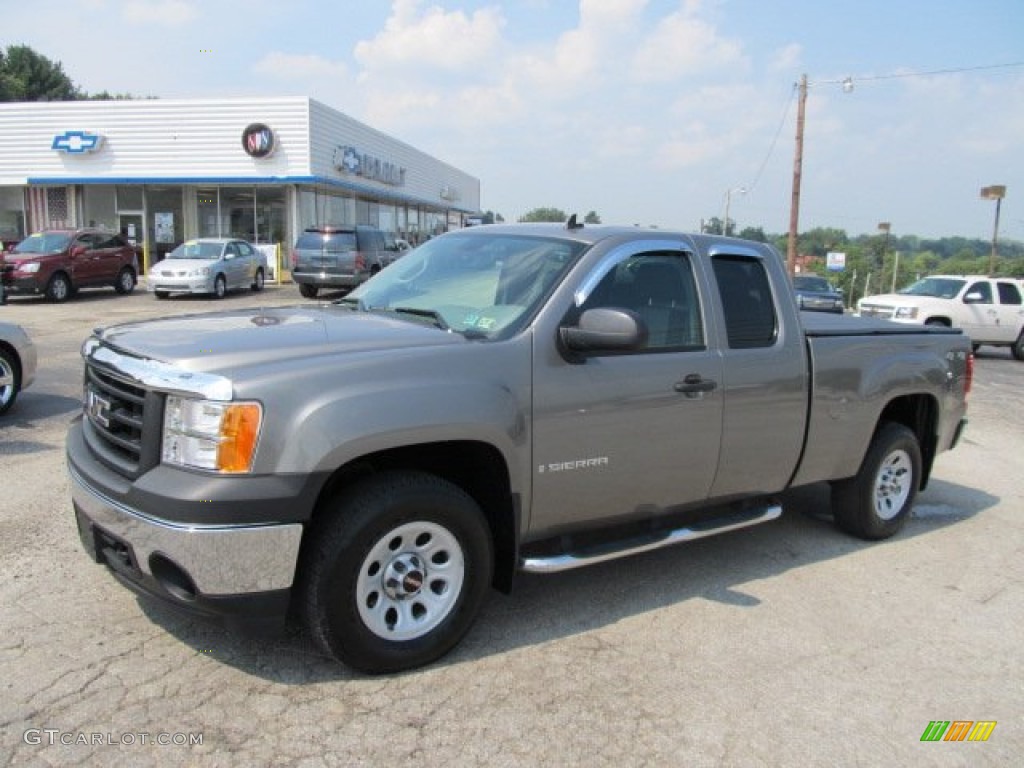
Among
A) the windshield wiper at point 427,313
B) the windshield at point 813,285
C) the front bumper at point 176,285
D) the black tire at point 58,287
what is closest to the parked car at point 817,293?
the windshield at point 813,285

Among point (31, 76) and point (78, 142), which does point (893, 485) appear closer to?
point (78, 142)

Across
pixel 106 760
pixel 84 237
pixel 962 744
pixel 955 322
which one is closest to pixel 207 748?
pixel 106 760

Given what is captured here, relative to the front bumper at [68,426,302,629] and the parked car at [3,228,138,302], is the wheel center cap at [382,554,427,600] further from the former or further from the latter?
the parked car at [3,228,138,302]

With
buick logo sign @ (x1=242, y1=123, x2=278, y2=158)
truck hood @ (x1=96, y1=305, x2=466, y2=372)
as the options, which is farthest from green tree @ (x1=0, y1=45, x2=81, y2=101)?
truck hood @ (x1=96, y1=305, x2=466, y2=372)

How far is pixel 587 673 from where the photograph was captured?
355 centimetres

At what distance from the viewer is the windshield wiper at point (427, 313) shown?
3.84 metres

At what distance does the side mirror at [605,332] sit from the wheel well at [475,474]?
0.61 m

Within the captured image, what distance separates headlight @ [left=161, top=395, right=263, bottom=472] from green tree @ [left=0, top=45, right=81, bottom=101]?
6640 centimetres

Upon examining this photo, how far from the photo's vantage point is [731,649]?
387 cm

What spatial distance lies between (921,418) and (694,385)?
257cm

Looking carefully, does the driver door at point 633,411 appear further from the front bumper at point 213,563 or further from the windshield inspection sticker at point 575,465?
the front bumper at point 213,563

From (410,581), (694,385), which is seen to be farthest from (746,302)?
(410,581)

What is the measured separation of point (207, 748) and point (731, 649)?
2.29m

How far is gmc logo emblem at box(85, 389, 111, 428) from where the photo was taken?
11.4 feet
